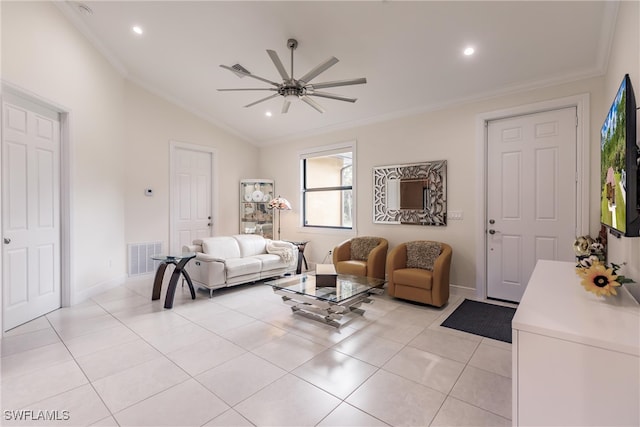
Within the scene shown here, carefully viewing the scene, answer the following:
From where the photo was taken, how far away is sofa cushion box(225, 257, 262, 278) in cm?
429

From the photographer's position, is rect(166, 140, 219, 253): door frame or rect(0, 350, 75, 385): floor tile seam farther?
rect(166, 140, 219, 253): door frame

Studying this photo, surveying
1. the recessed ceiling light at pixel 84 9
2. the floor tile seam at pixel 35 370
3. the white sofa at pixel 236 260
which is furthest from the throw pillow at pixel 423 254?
the recessed ceiling light at pixel 84 9

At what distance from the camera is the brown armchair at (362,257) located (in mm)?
4340

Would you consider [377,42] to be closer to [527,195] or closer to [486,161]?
[486,161]

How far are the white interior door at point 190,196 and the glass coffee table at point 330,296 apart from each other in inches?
122

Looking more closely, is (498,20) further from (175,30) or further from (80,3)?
(80,3)

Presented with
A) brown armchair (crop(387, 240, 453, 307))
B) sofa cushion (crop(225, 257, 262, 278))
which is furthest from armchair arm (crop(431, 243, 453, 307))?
sofa cushion (crop(225, 257, 262, 278))

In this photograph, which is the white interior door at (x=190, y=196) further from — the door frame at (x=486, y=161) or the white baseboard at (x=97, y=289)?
the door frame at (x=486, y=161)

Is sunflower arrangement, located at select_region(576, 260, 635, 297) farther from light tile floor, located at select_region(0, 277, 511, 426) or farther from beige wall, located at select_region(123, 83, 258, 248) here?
beige wall, located at select_region(123, 83, 258, 248)

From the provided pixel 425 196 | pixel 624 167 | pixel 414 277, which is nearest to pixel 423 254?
pixel 414 277

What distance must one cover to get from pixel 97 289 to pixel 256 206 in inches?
129

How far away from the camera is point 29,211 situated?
3254mm

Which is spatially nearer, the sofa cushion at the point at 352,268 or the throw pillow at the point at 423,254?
the throw pillow at the point at 423,254

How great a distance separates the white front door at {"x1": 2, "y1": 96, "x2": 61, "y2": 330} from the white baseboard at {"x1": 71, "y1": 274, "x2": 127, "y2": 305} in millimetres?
202
